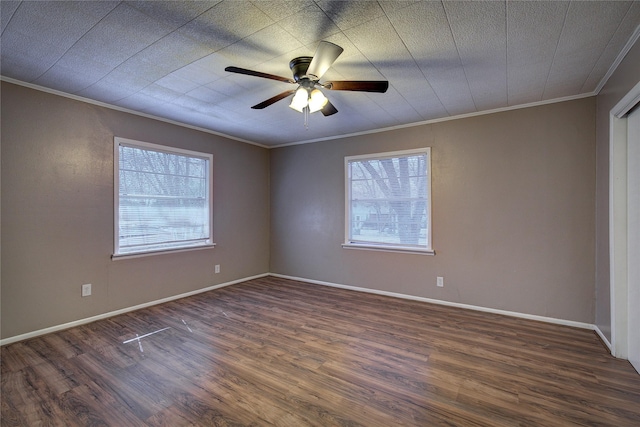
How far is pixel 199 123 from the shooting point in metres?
4.04

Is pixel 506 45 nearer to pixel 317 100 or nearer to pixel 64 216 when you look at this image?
pixel 317 100

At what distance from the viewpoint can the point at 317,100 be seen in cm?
233

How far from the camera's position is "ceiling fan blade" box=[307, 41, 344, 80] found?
1.74 metres

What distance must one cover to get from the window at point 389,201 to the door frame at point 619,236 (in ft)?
5.79

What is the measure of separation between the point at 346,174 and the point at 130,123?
9.84ft

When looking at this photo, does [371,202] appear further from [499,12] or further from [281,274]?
[499,12]

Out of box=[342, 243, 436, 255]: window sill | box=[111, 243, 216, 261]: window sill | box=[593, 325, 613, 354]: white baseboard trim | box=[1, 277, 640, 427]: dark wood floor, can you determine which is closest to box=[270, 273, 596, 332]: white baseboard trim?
box=[593, 325, 613, 354]: white baseboard trim

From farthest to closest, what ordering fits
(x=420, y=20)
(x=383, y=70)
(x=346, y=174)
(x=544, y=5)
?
(x=346, y=174)
(x=383, y=70)
(x=420, y=20)
(x=544, y=5)

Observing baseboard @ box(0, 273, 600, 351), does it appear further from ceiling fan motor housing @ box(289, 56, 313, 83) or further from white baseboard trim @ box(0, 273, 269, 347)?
ceiling fan motor housing @ box(289, 56, 313, 83)

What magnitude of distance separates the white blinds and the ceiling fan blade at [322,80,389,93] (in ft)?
6.82

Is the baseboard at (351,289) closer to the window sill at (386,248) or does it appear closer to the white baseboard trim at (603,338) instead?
the white baseboard trim at (603,338)

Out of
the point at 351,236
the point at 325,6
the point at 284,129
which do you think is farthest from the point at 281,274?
the point at 325,6

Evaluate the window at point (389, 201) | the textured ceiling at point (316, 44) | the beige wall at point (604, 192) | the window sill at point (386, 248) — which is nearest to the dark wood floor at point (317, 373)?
the beige wall at point (604, 192)

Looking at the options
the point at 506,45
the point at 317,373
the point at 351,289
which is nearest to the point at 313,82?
the point at 506,45
